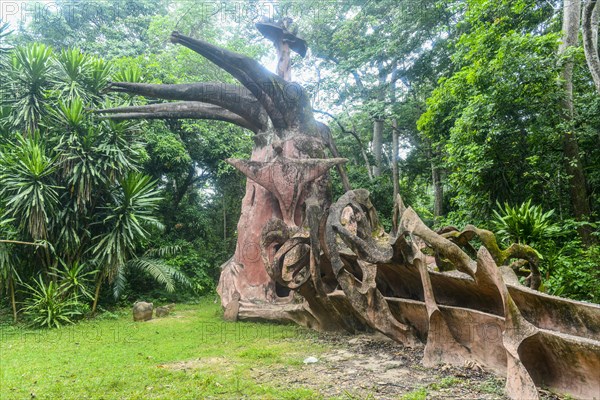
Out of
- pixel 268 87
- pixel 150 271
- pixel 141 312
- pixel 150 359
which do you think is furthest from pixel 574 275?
pixel 150 271

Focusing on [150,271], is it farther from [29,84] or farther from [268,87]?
[268,87]

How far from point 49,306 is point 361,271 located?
566 cm

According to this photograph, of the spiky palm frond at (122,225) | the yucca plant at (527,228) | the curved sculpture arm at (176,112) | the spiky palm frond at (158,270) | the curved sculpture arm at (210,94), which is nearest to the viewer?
the yucca plant at (527,228)

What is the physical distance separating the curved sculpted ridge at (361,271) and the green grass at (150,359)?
0.79 m

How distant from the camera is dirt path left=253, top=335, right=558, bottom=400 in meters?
3.20

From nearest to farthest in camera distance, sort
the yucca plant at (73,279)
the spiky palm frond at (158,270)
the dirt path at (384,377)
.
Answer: the dirt path at (384,377), the yucca plant at (73,279), the spiky palm frond at (158,270)

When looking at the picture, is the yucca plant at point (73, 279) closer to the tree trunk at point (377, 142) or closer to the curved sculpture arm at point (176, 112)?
the curved sculpture arm at point (176, 112)

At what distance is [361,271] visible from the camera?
5.29m

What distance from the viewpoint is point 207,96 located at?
8188 millimetres

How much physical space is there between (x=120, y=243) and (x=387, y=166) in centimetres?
1239

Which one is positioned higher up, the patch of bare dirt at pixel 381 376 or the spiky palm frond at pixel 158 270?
the spiky palm frond at pixel 158 270

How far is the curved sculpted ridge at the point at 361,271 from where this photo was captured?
305cm

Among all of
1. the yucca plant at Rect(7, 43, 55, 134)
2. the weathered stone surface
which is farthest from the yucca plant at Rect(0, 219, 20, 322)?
the yucca plant at Rect(7, 43, 55, 134)

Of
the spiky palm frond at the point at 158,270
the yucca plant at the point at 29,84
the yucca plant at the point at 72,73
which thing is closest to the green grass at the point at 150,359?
the spiky palm frond at the point at 158,270
